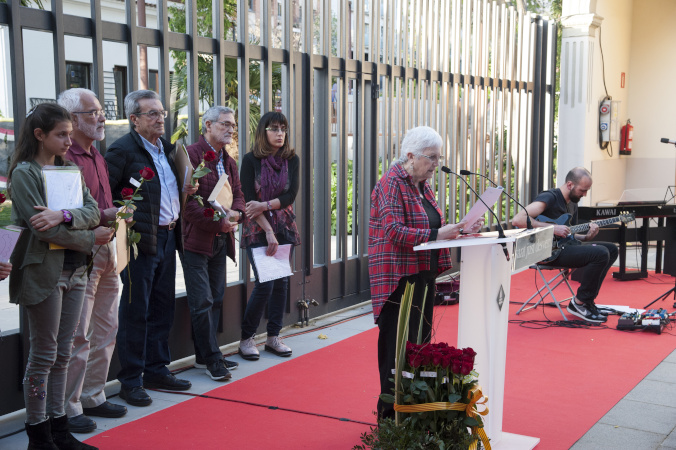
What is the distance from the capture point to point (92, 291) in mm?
4152

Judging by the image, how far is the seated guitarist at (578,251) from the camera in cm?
731

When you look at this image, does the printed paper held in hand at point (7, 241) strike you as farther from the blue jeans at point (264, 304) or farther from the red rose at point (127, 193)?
the blue jeans at point (264, 304)

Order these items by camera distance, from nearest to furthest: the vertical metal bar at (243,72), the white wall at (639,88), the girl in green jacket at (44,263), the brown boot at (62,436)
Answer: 1. the girl in green jacket at (44,263)
2. the brown boot at (62,436)
3. the vertical metal bar at (243,72)
4. the white wall at (639,88)

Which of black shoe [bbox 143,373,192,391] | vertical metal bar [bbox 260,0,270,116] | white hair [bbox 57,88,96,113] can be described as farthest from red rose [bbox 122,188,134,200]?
vertical metal bar [bbox 260,0,270,116]

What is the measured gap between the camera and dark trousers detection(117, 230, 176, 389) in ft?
15.5

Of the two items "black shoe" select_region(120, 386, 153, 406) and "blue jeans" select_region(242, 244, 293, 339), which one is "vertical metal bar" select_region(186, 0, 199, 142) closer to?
"blue jeans" select_region(242, 244, 293, 339)

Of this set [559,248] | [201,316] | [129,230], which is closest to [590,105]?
[559,248]

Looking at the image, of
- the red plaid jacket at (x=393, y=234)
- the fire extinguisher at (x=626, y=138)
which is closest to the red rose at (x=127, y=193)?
the red plaid jacket at (x=393, y=234)

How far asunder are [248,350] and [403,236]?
2.35 meters

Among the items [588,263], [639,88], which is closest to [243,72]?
[588,263]

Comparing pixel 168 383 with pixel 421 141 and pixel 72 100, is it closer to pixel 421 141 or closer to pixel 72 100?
pixel 72 100

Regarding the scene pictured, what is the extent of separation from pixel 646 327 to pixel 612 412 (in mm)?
2411

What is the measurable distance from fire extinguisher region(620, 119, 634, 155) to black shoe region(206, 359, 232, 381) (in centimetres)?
1041

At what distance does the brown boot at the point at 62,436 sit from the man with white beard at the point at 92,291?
1.00ft
